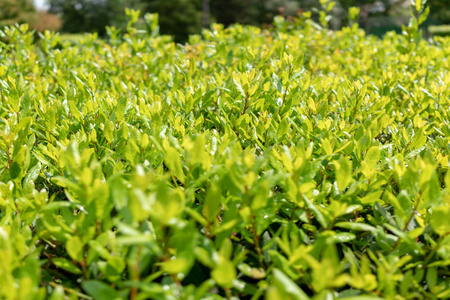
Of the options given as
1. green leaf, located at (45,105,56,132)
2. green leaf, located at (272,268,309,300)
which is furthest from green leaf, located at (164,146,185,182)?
green leaf, located at (45,105,56,132)

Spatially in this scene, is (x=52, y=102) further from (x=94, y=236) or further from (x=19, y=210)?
(x=94, y=236)

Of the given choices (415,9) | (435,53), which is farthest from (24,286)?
(435,53)

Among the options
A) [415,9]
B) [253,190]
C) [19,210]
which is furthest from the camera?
[415,9]

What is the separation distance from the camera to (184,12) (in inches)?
1524

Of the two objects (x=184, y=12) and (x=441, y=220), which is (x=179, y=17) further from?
(x=441, y=220)

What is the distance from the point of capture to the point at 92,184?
125 centimetres

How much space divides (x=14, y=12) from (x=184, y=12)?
48.3ft

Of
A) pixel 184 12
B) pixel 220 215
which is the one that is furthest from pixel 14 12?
pixel 220 215

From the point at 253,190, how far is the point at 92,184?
1.60 ft

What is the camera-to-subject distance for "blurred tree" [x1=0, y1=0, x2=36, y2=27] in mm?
34169

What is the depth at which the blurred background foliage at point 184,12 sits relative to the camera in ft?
121

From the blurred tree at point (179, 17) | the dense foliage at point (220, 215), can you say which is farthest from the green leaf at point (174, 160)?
the blurred tree at point (179, 17)

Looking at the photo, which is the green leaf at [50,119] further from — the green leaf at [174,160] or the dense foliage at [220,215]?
the green leaf at [174,160]

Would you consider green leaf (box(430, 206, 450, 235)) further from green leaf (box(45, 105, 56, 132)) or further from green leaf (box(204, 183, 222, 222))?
green leaf (box(45, 105, 56, 132))
